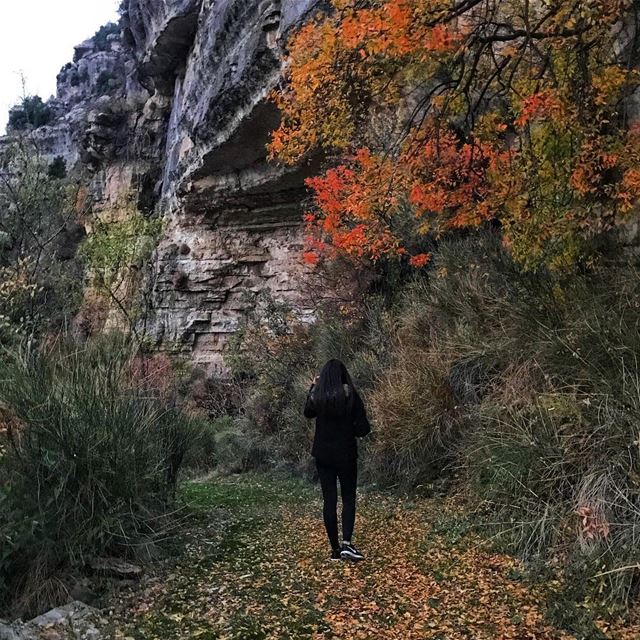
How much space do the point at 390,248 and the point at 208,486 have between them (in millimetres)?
5059

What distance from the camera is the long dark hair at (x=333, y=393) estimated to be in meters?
4.68

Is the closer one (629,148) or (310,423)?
(629,148)

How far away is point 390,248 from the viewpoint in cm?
975

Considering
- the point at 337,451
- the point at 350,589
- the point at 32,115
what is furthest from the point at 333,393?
the point at 32,115

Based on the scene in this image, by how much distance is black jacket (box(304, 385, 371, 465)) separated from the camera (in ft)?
15.2

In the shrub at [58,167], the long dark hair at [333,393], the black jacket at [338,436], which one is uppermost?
the shrub at [58,167]

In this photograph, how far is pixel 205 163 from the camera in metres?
17.5

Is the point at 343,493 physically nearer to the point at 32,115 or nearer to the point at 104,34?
the point at 32,115

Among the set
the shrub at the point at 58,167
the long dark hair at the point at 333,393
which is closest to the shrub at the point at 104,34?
the shrub at the point at 58,167

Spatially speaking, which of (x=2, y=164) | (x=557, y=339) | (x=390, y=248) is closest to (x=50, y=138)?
(x=2, y=164)

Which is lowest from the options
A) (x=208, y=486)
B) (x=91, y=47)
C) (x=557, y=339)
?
(x=208, y=486)

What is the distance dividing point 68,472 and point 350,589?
7.34 ft

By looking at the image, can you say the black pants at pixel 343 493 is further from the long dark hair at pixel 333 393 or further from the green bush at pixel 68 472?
the green bush at pixel 68 472

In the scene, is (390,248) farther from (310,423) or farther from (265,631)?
(265,631)
